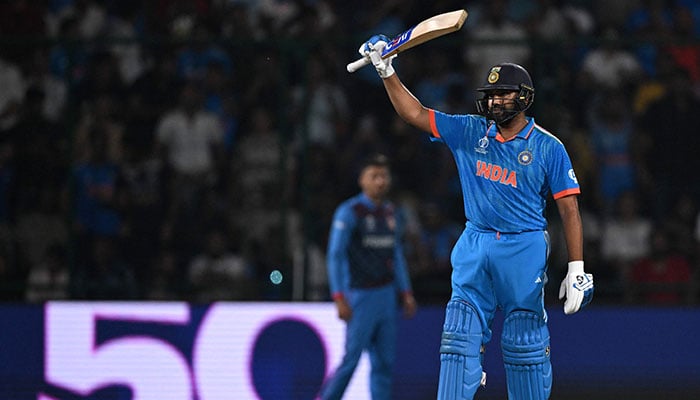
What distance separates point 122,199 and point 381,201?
2144 mm

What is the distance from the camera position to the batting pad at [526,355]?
19.7 ft

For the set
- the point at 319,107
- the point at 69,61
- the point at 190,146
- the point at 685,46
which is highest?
the point at 685,46

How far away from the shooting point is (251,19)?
36.0ft

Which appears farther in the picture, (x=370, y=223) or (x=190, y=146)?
(x=190, y=146)

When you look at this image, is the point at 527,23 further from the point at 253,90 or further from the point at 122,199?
the point at 122,199

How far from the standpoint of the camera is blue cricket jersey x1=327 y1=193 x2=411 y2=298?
28.6ft

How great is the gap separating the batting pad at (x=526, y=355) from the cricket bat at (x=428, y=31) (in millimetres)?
1443

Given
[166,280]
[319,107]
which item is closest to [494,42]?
[319,107]

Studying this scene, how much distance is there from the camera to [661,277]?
9555 millimetres

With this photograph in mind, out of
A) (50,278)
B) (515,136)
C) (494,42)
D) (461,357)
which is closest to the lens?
(461,357)

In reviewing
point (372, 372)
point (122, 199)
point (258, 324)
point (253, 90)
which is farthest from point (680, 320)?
point (122, 199)

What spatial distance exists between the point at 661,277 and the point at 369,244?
246 centimetres

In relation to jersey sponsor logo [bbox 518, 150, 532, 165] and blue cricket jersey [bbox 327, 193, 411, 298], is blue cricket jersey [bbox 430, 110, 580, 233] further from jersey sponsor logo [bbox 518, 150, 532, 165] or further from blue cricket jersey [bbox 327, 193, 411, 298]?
blue cricket jersey [bbox 327, 193, 411, 298]

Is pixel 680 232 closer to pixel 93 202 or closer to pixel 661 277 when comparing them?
pixel 661 277
